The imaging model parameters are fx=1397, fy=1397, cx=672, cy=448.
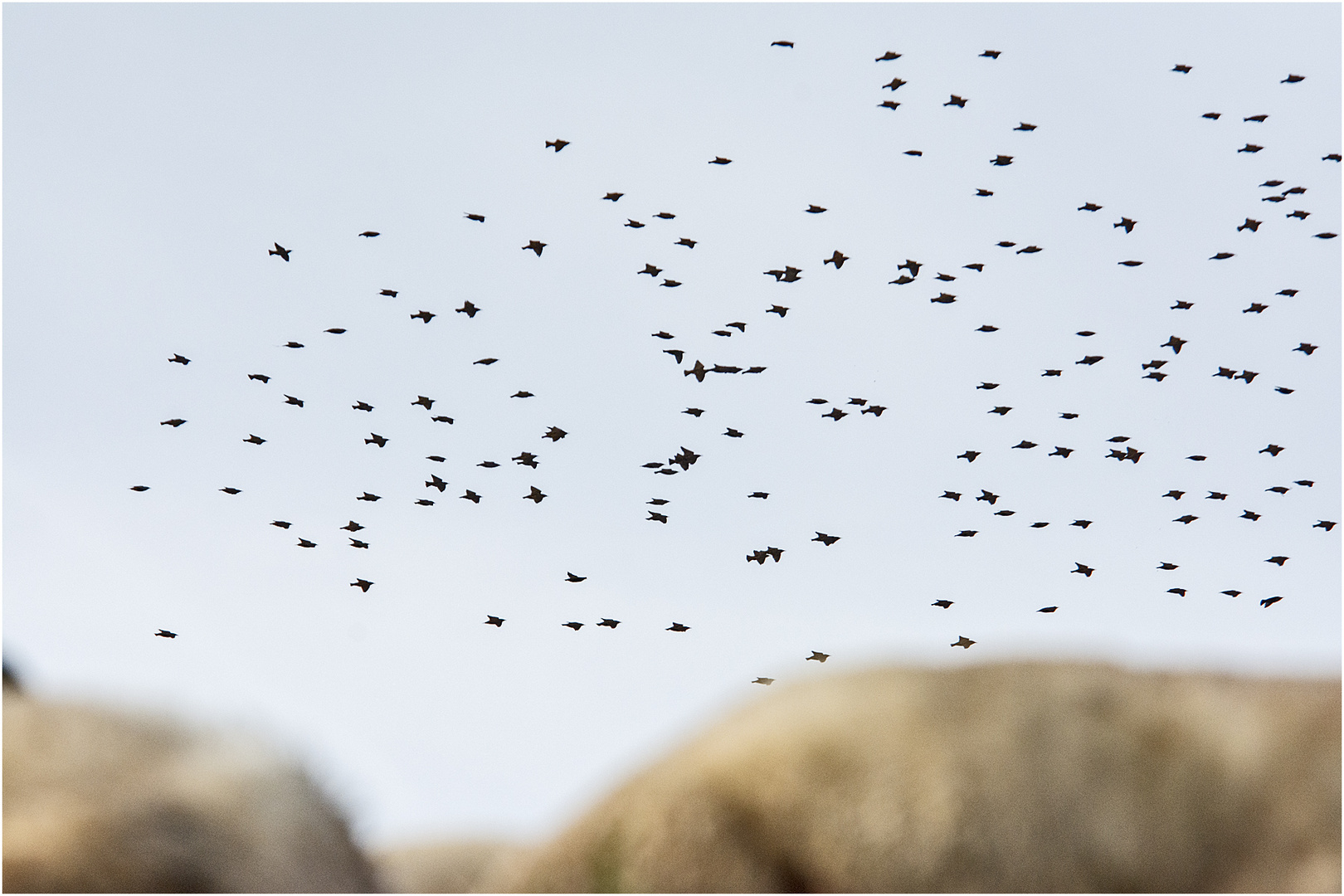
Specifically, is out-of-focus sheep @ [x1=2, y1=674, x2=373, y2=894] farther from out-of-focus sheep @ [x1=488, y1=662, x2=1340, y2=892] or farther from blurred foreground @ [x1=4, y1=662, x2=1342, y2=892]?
out-of-focus sheep @ [x1=488, y1=662, x2=1340, y2=892]

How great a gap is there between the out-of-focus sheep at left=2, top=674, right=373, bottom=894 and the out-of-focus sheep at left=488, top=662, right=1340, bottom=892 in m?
5.41

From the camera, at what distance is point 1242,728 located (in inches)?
1393

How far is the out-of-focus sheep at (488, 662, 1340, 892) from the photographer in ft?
108

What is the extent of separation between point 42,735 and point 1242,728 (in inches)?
1129

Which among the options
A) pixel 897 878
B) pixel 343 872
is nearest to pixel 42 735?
pixel 343 872

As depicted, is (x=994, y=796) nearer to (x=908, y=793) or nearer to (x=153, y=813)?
(x=908, y=793)

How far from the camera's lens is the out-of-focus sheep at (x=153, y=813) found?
90.9ft

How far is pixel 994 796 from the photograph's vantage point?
33688 mm

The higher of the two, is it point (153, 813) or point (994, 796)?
point (994, 796)

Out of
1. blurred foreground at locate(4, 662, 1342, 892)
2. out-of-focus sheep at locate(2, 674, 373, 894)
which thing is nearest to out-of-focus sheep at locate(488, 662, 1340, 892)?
blurred foreground at locate(4, 662, 1342, 892)

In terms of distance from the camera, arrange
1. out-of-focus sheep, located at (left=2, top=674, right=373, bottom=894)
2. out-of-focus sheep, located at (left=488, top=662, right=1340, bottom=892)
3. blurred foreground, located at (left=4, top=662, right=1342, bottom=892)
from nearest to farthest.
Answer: out-of-focus sheep, located at (left=2, top=674, right=373, bottom=894) → blurred foreground, located at (left=4, top=662, right=1342, bottom=892) → out-of-focus sheep, located at (left=488, top=662, right=1340, bottom=892)

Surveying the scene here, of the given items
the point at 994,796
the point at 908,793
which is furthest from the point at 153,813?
the point at 994,796

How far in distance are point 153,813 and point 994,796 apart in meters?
Answer: 19.2

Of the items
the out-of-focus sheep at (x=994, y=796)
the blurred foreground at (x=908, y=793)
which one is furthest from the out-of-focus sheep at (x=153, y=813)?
the out-of-focus sheep at (x=994, y=796)
